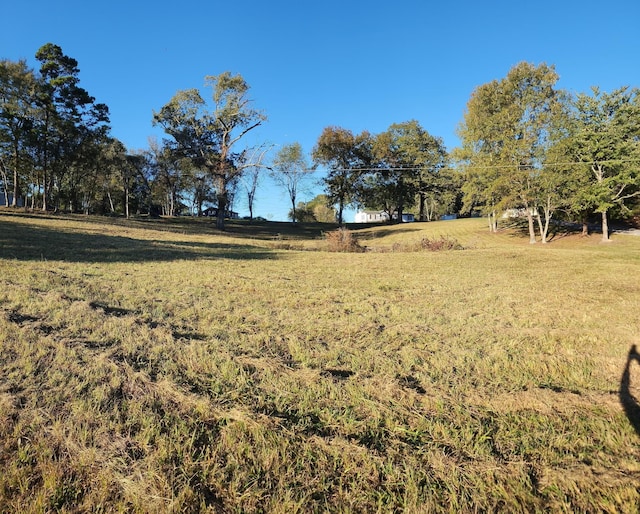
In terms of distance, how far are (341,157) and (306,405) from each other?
47373 millimetres

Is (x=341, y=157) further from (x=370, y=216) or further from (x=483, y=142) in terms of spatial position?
(x=370, y=216)

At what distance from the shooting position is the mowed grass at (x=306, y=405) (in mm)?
1945

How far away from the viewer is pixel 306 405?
2.82m

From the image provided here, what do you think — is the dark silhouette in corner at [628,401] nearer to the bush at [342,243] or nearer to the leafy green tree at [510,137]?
the bush at [342,243]

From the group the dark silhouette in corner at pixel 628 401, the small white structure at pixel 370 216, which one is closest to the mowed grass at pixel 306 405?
the dark silhouette in corner at pixel 628 401

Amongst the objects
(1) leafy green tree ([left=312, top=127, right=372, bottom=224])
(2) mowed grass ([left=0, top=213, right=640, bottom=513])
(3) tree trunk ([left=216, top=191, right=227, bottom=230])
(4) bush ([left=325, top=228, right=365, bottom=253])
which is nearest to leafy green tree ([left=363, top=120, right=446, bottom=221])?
(1) leafy green tree ([left=312, top=127, right=372, bottom=224])

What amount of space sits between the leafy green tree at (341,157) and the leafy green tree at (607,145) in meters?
25.7

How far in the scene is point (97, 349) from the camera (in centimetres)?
356

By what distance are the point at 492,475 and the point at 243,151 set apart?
1281 inches

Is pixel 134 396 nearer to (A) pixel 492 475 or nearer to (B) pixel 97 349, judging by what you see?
(B) pixel 97 349

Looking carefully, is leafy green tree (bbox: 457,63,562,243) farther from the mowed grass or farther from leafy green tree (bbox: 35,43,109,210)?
leafy green tree (bbox: 35,43,109,210)

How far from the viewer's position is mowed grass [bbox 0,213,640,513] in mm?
1945

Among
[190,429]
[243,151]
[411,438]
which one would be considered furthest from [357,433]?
[243,151]

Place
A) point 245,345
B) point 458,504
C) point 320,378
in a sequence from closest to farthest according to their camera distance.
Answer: point 458,504 → point 320,378 → point 245,345
